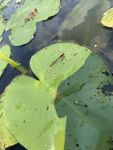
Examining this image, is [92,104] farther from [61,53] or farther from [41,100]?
[61,53]

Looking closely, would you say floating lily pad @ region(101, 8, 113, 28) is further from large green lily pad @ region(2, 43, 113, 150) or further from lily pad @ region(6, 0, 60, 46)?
lily pad @ region(6, 0, 60, 46)

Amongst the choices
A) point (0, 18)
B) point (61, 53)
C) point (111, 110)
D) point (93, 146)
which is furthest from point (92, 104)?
point (0, 18)

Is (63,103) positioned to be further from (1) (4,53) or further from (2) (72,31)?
(1) (4,53)

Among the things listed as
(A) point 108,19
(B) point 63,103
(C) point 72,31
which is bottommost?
(C) point 72,31

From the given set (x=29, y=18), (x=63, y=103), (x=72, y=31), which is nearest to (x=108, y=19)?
(x=72, y=31)

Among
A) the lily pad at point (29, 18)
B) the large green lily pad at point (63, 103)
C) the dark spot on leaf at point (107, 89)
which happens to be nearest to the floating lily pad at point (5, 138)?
the large green lily pad at point (63, 103)
